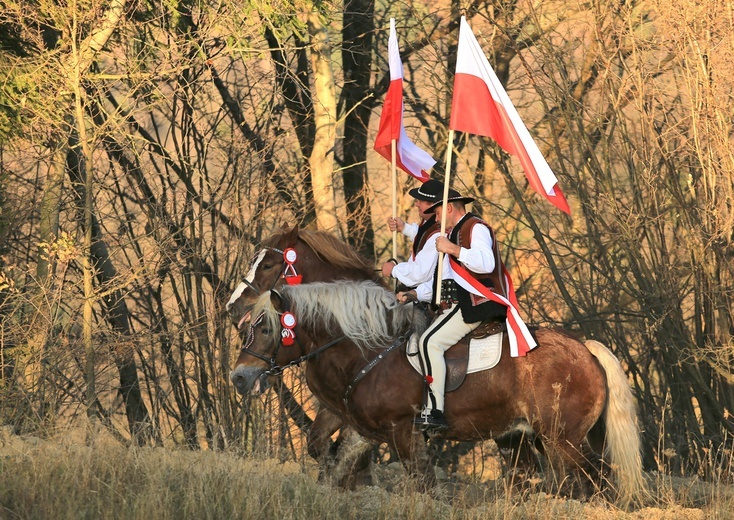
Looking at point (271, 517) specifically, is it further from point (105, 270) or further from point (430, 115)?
point (430, 115)

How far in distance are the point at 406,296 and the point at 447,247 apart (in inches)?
28.4

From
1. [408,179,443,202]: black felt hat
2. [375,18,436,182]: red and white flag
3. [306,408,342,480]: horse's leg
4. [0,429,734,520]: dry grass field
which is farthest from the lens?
[375,18,436,182]: red and white flag

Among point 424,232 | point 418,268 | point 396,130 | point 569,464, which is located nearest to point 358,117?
point 396,130

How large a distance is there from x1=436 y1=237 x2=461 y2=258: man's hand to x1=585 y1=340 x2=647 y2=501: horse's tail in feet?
4.52

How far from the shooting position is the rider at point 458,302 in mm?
8039

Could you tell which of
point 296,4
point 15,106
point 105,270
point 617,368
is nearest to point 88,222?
point 15,106

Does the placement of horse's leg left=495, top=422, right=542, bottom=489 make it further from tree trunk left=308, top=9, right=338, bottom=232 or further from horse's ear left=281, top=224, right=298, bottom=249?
tree trunk left=308, top=9, right=338, bottom=232

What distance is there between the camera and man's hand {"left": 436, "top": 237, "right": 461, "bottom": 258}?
25.8ft

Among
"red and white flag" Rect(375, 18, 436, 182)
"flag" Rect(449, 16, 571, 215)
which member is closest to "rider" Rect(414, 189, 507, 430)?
"flag" Rect(449, 16, 571, 215)

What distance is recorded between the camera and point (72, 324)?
12258 mm

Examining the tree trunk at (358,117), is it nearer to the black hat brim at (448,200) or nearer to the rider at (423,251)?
the rider at (423,251)

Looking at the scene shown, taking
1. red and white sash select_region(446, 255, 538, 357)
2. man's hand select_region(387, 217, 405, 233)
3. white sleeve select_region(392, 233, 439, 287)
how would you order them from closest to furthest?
red and white sash select_region(446, 255, 538, 357) < white sleeve select_region(392, 233, 439, 287) < man's hand select_region(387, 217, 405, 233)

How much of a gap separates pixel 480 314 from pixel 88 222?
4782mm

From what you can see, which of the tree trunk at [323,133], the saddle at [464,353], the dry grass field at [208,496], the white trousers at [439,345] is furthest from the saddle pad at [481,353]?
the tree trunk at [323,133]
